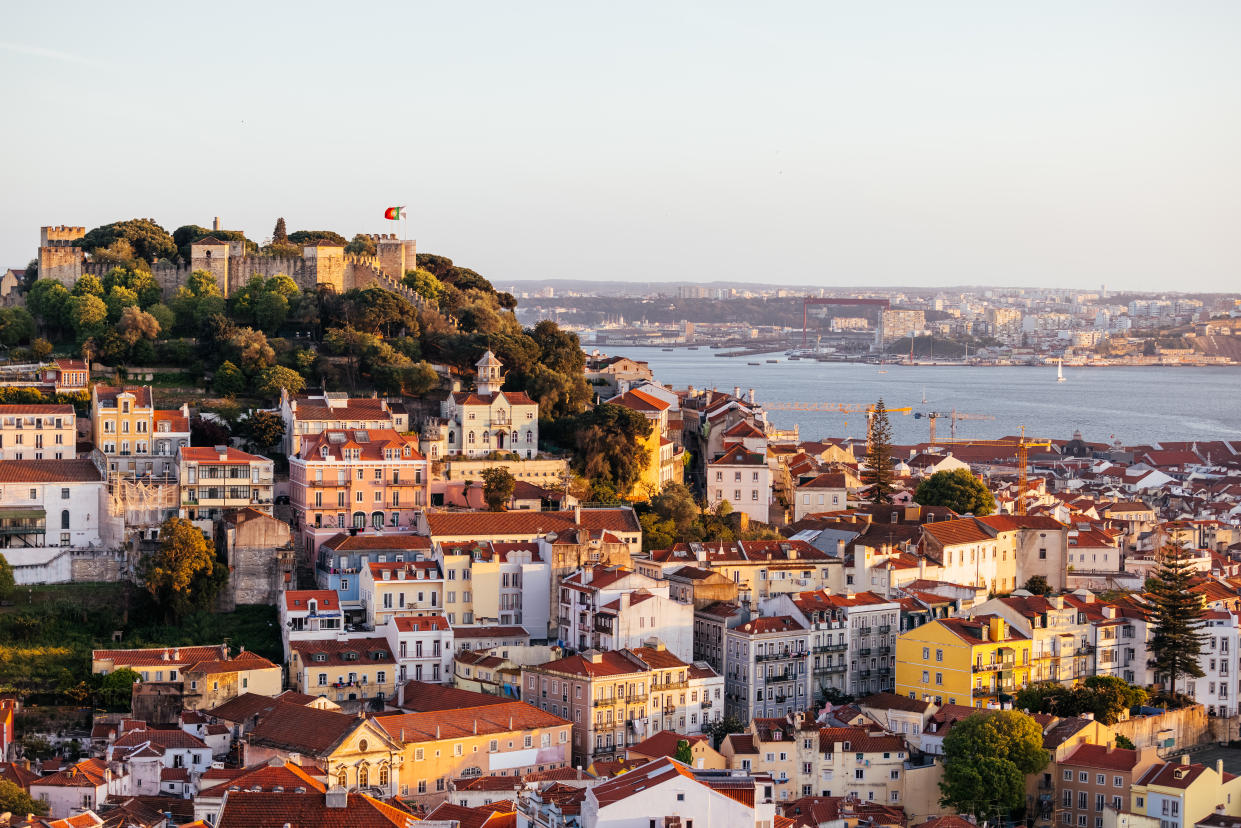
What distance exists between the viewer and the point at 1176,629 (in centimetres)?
3266

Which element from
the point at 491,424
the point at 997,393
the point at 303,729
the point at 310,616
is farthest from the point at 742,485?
the point at 997,393

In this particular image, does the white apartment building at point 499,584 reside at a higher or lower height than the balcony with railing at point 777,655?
higher

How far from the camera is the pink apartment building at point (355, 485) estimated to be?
3391 centimetres

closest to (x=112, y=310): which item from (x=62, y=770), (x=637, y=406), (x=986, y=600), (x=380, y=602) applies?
(x=637, y=406)

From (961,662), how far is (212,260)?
23.7 meters

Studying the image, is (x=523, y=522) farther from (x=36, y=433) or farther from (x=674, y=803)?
(x=674, y=803)

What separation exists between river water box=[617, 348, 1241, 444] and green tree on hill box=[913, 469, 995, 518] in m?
39.9

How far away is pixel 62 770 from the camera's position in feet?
83.1

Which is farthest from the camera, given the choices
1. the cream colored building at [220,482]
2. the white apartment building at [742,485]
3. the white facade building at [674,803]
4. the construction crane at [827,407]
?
the construction crane at [827,407]

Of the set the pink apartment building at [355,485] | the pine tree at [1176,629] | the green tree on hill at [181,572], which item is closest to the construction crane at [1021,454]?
the pine tree at [1176,629]

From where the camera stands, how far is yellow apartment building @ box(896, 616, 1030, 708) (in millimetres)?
29375

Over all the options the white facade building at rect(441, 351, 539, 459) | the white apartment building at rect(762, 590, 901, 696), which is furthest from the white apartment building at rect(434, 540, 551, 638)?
the white facade building at rect(441, 351, 539, 459)

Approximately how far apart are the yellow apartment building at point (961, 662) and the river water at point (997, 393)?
5077 centimetres

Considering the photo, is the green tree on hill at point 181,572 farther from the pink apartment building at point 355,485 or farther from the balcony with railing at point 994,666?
the balcony with railing at point 994,666
